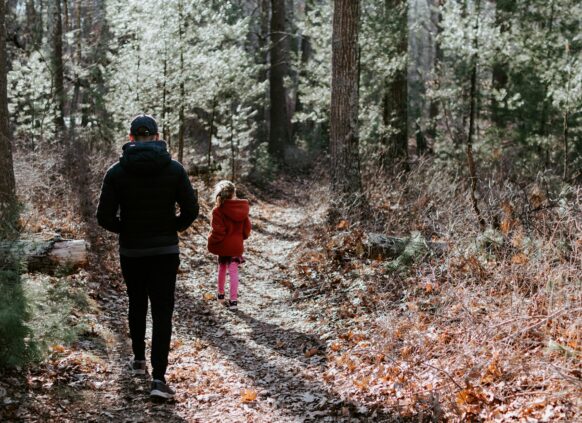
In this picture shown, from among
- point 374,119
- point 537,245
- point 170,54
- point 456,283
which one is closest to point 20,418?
point 456,283

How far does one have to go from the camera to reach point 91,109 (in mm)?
17859

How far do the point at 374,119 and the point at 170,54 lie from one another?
6428 millimetres

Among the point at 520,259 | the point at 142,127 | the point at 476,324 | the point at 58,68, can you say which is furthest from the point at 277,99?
the point at 476,324

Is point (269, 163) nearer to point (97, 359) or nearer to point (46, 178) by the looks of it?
point (46, 178)

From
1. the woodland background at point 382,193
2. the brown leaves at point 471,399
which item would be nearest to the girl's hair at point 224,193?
the woodland background at point 382,193

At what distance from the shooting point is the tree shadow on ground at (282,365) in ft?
15.6

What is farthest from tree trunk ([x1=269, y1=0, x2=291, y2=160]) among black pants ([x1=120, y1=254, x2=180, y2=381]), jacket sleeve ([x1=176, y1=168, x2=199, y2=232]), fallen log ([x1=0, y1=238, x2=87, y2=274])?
black pants ([x1=120, y1=254, x2=180, y2=381])

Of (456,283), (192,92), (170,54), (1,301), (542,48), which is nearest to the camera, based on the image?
(1,301)

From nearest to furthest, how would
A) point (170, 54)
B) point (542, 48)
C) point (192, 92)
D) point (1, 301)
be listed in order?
point (1, 301), point (170, 54), point (192, 92), point (542, 48)

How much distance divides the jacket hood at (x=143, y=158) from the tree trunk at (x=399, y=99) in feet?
37.0

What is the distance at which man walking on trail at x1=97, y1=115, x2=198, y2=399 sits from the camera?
482 centimetres

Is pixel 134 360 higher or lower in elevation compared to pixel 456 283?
lower

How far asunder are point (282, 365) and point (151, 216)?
220 cm

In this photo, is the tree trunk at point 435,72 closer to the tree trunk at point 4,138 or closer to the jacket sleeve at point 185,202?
the tree trunk at point 4,138
